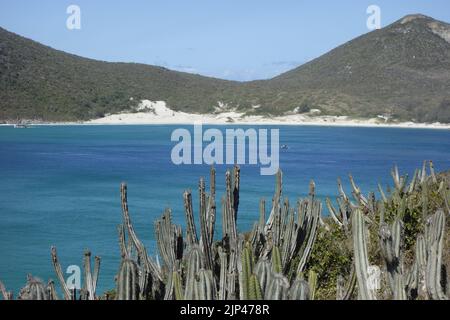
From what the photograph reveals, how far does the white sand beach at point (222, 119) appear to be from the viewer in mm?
88625

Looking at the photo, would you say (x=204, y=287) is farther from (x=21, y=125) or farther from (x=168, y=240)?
(x=21, y=125)

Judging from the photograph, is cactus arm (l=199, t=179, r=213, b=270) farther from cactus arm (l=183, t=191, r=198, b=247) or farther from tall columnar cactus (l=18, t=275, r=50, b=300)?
tall columnar cactus (l=18, t=275, r=50, b=300)

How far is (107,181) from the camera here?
115ft

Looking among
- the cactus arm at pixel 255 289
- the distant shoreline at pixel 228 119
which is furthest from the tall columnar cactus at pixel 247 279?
the distant shoreline at pixel 228 119

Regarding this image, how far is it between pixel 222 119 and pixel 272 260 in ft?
275

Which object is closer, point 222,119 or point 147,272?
point 147,272

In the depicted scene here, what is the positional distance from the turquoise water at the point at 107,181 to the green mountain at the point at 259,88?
17.5 metres

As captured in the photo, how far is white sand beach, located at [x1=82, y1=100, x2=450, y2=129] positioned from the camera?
291 feet

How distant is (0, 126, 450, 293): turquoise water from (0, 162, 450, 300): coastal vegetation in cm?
749

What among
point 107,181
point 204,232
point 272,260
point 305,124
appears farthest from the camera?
point 305,124

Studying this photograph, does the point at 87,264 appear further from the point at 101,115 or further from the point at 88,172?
the point at 101,115

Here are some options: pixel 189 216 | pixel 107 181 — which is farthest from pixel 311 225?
pixel 107 181

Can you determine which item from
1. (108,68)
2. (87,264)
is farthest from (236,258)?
(108,68)

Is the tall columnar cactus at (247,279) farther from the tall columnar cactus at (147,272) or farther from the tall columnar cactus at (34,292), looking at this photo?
the tall columnar cactus at (34,292)
